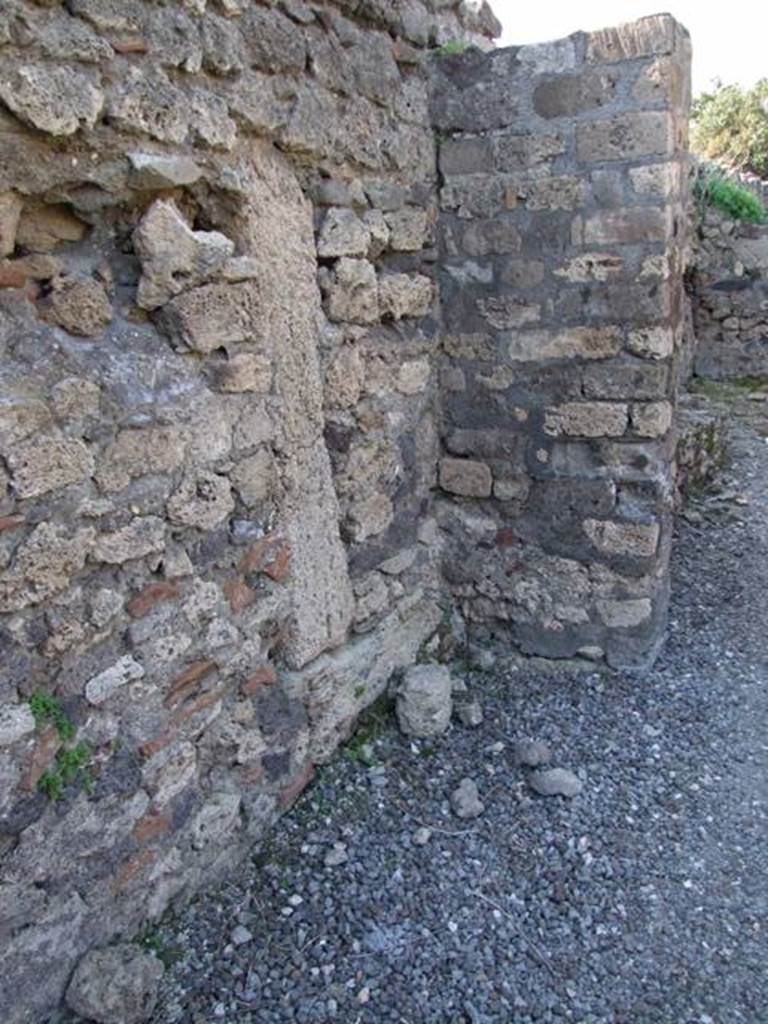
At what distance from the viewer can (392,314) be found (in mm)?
3150

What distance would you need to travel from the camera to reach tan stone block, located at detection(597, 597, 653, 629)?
3.50m

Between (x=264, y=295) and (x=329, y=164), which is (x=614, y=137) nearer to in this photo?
(x=329, y=164)

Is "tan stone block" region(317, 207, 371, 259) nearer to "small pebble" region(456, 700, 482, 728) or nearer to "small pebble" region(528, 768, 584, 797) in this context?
"small pebble" region(456, 700, 482, 728)

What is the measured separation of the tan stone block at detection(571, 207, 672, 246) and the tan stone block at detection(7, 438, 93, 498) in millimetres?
2087

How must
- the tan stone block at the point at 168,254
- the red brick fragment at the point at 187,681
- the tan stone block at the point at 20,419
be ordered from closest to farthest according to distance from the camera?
the tan stone block at the point at 20,419 < the tan stone block at the point at 168,254 < the red brick fragment at the point at 187,681

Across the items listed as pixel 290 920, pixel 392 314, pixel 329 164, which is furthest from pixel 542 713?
pixel 329 164

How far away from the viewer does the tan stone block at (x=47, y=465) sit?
1848 mm

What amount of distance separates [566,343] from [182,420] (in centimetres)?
169

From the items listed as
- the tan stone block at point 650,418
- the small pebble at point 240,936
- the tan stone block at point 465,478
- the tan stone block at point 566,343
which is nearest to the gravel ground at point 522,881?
the small pebble at point 240,936

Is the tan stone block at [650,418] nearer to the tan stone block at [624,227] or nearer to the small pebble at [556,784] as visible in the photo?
the tan stone block at [624,227]

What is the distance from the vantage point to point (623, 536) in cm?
344

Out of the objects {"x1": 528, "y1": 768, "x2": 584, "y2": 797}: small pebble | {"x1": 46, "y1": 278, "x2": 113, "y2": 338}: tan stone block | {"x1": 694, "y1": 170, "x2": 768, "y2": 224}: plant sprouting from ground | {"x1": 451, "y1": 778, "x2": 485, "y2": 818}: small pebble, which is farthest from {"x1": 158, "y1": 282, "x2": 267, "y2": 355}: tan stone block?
{"x1": 694, "y1": 170, "x2": 768, "y2": 224}: plant sprouting from ground

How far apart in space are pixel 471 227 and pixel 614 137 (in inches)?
24.0

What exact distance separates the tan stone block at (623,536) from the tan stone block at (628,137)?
1382 mm
